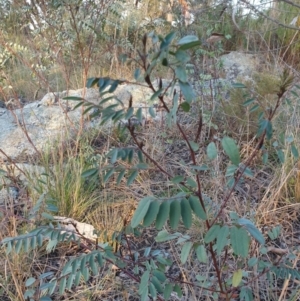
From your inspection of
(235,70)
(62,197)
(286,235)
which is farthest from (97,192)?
(235,70)

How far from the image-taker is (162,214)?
719 millimetres

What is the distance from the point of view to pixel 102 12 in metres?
2.59

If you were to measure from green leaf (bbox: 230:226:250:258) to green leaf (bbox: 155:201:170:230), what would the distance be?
0.13 metres

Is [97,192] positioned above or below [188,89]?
below

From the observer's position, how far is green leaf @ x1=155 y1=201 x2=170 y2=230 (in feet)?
2.34

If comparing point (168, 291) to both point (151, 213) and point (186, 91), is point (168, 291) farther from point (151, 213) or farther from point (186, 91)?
point (186, 91)

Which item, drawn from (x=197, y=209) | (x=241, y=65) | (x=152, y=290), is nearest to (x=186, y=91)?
(x=197, y=209)

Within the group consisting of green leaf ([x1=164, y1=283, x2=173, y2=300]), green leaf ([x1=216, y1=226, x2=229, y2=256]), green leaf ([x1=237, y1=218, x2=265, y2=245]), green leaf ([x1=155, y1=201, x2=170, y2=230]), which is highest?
green leaf ([x1=155, y1=201, x2=170, y2=230])

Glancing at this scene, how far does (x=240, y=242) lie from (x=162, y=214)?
0.15 m

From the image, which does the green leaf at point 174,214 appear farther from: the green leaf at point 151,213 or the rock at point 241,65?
the rock at point 241,65

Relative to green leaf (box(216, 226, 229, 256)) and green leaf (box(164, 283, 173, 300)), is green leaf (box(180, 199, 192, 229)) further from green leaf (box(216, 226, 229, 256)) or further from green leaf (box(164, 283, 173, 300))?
green leaf (box(164, 283, 173, 300))

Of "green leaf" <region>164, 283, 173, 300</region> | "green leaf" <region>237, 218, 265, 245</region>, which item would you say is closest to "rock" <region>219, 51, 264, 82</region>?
"green leaf" <region>164, 283, 173, 300</region>

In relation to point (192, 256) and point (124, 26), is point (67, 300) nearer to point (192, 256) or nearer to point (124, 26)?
point (192, 256)

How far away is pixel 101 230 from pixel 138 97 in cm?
186
